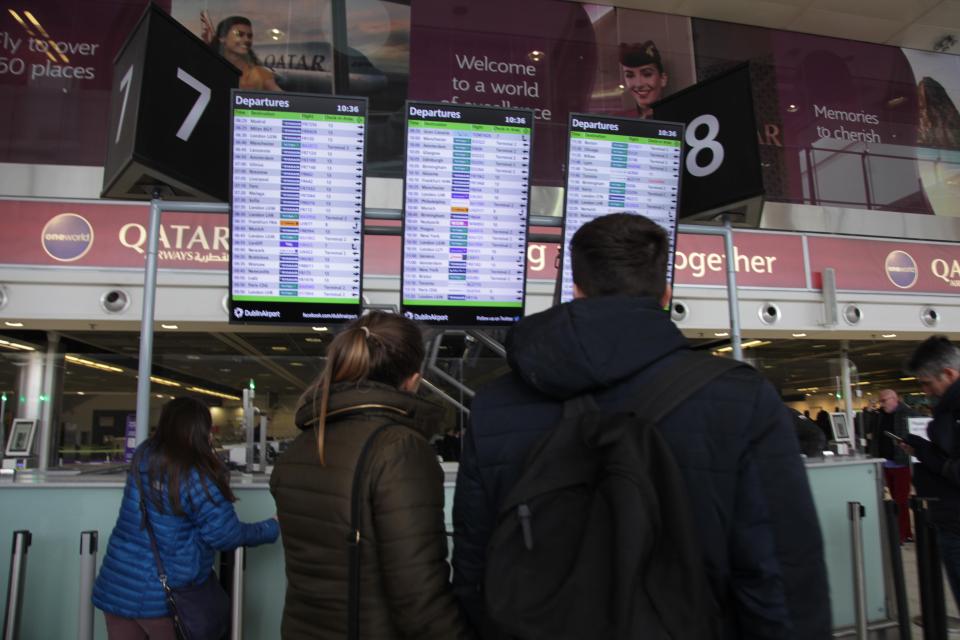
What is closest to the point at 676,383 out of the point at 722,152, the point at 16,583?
the point at 722,152

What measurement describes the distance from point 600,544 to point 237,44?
7.73 m

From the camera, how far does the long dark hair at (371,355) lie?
1.56 metres

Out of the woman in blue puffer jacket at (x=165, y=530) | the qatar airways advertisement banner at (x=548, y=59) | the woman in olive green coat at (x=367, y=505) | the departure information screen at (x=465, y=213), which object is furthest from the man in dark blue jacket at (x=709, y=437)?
the qatar airways advertisement banner at (x=548, y=59)

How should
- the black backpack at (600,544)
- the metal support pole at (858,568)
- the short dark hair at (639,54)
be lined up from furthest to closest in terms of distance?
the short dark hair at (639,54)
the metal support pole at (858,568)
the black backpack at (600,544)

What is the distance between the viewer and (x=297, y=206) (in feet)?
9.25

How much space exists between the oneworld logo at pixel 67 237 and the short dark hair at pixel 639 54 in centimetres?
631

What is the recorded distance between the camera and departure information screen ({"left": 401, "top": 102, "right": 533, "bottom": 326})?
2.90 meters

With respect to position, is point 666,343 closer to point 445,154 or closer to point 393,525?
point 393,525

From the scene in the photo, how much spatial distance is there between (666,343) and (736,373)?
0.13 metres

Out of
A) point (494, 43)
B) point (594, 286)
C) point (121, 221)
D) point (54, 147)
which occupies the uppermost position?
point (494, 43)

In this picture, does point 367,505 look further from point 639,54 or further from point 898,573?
point 639,54

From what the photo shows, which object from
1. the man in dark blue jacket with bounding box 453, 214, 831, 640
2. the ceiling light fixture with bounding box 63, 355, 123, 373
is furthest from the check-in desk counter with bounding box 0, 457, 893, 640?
the ceiling light fixture with bounding box 63, 355, 123, 373

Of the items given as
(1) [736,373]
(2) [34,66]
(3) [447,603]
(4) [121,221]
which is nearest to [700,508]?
(1) [736,373]

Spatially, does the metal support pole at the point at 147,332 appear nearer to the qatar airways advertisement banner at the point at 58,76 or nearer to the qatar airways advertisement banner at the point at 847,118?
the qatar airways advertisement banner at the point at 58,76
